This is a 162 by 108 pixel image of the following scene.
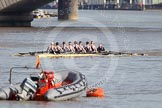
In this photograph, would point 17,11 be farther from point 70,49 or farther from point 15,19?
point 70,49

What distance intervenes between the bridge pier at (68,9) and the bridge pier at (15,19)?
104 feet

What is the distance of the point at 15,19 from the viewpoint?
147m

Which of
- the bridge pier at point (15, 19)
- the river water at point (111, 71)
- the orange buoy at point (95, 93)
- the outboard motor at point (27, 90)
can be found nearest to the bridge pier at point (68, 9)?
the bridge pier at point (15, 19)

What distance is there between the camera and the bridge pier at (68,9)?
593 feet

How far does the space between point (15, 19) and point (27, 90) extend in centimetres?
10028

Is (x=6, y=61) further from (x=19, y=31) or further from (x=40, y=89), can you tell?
(x=19, y=31)

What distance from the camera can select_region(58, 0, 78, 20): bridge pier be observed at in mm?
180750

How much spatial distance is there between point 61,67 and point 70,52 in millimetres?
9658

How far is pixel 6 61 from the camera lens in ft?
253

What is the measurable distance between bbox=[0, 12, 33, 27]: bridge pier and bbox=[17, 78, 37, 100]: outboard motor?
94909mm

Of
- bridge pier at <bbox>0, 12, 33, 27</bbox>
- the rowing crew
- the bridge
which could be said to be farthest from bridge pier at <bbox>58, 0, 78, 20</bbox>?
the rowing crew

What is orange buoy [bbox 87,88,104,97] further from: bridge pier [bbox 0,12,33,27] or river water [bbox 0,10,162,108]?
bridge pier [bbox 0,12,33,27]

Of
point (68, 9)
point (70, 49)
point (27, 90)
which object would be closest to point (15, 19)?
point (68, 9)

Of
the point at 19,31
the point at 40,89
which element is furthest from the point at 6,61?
the point at 19,31
